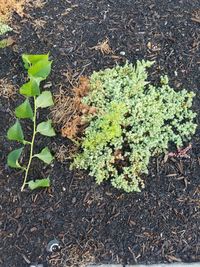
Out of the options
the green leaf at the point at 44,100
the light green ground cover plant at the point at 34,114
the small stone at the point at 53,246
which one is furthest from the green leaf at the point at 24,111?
the small stone at the point at 53,246

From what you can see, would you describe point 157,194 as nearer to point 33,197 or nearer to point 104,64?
point 33,197

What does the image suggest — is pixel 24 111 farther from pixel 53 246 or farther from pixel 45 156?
pixel 53 246

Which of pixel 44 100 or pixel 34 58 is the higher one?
pixel 34 58

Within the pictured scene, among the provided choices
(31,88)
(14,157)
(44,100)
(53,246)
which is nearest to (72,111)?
(44,100)

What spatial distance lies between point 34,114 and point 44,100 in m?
0.10

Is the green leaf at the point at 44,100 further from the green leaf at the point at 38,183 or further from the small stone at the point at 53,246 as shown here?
the small stone at the point at 53,246

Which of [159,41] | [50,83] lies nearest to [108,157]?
[50,83]

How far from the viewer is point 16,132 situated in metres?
3.14

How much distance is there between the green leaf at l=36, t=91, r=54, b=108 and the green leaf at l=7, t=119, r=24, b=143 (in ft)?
0.76

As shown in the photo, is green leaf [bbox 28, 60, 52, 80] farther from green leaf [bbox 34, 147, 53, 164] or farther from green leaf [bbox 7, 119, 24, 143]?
green leaf [bbox 34, 147, 53, 164]

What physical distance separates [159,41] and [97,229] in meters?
1.32

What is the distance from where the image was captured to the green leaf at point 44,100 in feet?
10.9

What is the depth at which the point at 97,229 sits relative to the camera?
3.12m

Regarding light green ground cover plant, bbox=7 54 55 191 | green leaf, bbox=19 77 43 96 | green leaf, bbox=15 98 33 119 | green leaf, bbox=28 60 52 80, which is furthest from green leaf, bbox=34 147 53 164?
green leaf, bbox=28 60 52 80
